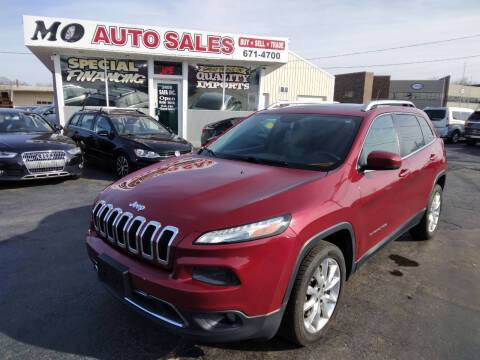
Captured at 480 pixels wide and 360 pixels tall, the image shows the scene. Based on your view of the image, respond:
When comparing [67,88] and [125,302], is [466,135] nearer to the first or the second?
[67,88]

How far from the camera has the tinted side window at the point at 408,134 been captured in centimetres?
371

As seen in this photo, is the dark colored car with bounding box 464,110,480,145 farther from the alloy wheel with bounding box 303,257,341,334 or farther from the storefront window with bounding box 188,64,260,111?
the alloy wheel with bounding box 303,257,341,334

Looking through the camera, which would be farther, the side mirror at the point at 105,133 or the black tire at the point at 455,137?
the black tire at the point at 455,137

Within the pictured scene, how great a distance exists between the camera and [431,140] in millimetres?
4445

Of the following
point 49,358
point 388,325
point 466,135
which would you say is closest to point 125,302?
point 49,358

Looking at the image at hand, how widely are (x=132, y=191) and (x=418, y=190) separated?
10.2 ft

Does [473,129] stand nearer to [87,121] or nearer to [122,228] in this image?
[87,121]

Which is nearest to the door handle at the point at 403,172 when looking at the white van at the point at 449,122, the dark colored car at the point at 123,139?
the dark colored car at the point at 123,139

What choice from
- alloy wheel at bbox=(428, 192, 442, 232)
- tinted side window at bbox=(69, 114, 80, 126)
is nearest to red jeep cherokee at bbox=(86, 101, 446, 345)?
alloy wheel at bbox=(428, 192, 442, 232)

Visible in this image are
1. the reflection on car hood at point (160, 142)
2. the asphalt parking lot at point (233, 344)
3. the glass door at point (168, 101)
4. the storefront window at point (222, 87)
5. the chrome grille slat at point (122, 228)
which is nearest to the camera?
the chrome grille slat at point (122, 228)

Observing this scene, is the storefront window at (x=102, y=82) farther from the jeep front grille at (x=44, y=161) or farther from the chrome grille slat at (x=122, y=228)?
the chrome grille slat at (x=122, y=228)

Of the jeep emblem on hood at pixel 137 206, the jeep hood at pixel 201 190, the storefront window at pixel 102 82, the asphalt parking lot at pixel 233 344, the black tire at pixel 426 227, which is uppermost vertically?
the storefront window at pixel 102 82

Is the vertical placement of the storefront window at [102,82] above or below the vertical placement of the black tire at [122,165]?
above

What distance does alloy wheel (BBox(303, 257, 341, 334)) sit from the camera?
2.42 m
